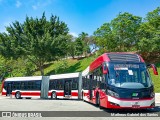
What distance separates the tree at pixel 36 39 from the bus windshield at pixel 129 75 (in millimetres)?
33367

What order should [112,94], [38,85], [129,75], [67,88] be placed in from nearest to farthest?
[112,94], [129,75], [67,88], [38,85]

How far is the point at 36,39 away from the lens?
4800cm

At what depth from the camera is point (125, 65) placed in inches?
587

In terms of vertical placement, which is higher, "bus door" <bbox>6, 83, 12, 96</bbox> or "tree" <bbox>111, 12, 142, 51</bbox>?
"tree" <bbox>111, 12, 142, 51</bbox>

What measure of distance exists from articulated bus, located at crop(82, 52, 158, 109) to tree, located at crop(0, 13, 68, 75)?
107ft

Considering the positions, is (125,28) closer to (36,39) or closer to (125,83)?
(36,39)

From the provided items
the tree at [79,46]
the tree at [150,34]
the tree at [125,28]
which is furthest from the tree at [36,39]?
the tree at [79,46]

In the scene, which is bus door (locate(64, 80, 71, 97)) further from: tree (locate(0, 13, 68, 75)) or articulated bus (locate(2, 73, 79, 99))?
tree (locate(0, 13, 68, 75))

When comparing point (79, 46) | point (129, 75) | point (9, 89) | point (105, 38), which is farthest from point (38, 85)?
point (79, 46)

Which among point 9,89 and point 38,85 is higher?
point 38,85

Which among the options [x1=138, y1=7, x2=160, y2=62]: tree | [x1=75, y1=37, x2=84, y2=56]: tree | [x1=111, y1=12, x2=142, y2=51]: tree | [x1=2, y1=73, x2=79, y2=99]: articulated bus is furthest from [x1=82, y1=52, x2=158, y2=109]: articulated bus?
[x1=75, y1=37, x2=84, y2=56]: tree

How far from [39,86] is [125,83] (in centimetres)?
2261

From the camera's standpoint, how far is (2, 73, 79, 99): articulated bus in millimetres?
29698

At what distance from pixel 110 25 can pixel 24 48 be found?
1419cm
